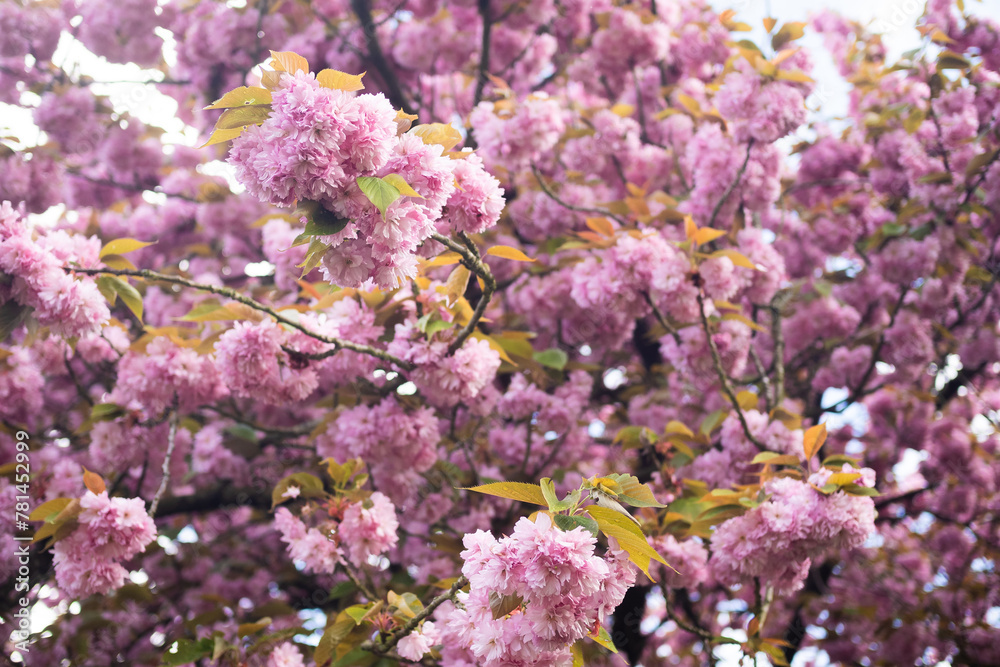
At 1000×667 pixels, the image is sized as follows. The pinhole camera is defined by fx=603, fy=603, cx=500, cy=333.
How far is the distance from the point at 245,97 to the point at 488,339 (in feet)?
4.46

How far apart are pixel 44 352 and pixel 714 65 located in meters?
5.31

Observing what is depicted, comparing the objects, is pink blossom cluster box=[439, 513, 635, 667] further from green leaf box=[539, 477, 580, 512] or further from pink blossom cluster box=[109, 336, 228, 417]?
pink blossom cluster box=[109, 336, 228, 417]

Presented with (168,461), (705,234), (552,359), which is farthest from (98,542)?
(705,234)

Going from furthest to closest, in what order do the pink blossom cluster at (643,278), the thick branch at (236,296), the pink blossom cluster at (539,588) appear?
the pink blossom cluster at (643,278) → the thick branch at (236,296) → the pink blossom cluster at (539,588)

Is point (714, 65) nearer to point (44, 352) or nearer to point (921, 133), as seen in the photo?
point (921, 133)

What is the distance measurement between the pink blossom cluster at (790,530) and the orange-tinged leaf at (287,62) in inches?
74.2

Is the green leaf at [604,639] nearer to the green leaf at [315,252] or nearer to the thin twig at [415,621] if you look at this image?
the thin twig at [415,621]

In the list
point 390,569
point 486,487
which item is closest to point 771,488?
point 486,487

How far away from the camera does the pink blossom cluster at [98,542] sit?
1.97 metres

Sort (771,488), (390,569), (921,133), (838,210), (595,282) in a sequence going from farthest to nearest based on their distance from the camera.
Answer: (838,210), (921,133), (390,569), (595,282), (771,488)

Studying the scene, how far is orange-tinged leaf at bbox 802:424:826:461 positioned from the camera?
6.89 ft

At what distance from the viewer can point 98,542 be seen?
1.98 metres

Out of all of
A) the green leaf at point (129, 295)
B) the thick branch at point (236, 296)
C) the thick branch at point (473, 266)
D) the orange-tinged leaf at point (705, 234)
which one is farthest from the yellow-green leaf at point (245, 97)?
the orange-tinged leaf at point (705, 234)

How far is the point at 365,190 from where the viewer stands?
50.3 inches
